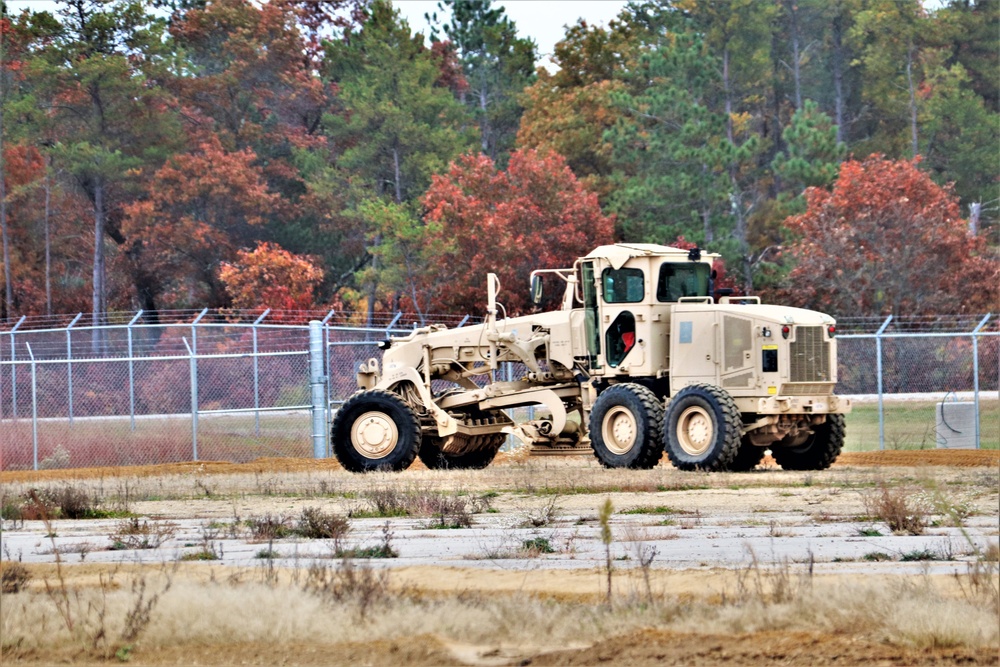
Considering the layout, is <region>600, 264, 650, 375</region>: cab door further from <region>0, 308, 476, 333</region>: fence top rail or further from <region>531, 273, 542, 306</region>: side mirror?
<region>0, 308, 476, 333</region>: fence top rail

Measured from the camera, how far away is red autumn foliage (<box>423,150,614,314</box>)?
43.8 m

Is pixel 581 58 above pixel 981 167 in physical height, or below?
above

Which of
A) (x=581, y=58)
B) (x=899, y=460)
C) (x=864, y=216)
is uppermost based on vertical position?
(x=581, y=58)

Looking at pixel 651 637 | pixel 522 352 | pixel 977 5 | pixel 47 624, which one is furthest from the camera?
pixel 977 5

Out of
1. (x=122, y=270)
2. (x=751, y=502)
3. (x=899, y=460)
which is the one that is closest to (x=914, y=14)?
(x=122, y=270)

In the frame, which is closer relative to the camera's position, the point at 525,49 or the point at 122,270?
the point at 122,270

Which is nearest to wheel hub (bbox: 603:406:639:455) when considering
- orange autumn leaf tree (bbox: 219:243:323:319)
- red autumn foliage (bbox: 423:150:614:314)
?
red autumn foliage (bbox: 423:150:614:314)

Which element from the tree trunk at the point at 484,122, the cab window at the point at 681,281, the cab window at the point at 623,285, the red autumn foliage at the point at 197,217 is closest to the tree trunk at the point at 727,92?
the tree trunk at the point at 484,122

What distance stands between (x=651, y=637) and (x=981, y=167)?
5331cm

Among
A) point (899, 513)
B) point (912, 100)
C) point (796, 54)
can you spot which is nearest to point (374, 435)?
point (899, 513)

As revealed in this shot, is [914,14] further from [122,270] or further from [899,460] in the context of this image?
[899,460]

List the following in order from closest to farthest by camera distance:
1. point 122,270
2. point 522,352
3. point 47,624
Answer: point 47,624
point 522,352
point 122,270

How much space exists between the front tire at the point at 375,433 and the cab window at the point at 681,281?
4.23m

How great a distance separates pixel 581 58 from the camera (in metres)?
59.8
